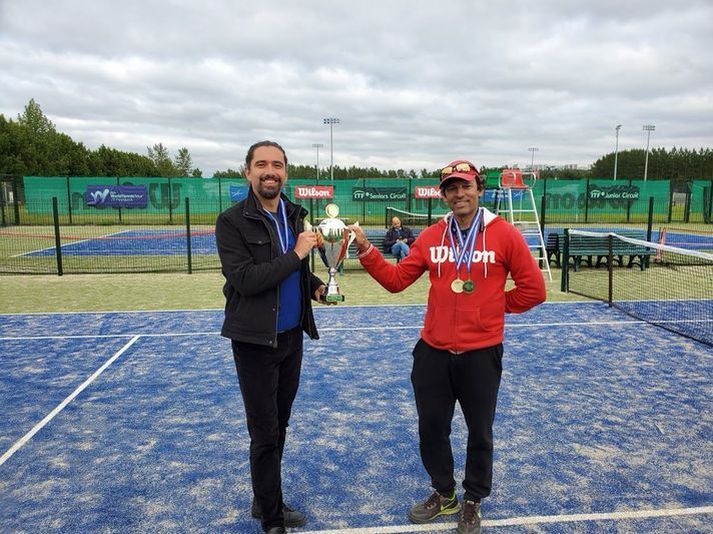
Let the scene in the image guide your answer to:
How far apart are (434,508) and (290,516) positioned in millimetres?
910

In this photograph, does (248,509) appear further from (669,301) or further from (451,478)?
(669,301)

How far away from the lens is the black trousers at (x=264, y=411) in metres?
3.14

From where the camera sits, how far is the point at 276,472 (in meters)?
3.22

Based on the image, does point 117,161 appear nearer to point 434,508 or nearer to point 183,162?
point 183,162

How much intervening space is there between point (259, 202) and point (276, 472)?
1.57 m

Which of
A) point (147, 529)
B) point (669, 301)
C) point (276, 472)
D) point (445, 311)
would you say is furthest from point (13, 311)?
point (669, 301)

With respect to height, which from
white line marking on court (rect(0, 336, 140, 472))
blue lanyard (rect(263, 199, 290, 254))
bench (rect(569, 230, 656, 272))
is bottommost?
white line marking on court (rect(0, 336, 140, 472))

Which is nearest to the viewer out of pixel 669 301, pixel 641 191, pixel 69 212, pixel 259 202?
pixel 259 202

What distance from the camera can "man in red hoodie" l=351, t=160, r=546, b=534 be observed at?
10.5ft

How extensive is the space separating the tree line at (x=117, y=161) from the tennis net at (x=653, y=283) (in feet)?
73.3

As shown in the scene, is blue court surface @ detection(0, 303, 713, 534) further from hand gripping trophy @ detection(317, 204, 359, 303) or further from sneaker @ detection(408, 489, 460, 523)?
hand gripping trophy @ detection(317, 204, 359, 303)

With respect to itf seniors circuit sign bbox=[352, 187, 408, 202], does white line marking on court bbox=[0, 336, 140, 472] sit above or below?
below

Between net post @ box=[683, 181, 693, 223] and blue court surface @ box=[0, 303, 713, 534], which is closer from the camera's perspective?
blue court surface @ box=[0, 303, 713, 534]

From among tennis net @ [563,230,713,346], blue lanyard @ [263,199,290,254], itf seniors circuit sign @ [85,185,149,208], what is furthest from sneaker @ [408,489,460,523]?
itf seniors circuit sign @ [85,185,149,208]
